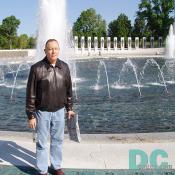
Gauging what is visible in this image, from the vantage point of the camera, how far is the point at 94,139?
7879mm

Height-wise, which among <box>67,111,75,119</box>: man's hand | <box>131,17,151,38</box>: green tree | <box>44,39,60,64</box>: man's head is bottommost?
<box>67,111,75,119</box>: man's hand

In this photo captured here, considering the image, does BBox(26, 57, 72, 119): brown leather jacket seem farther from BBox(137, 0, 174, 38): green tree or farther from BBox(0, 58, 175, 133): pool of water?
BBox(137, 0, 174, 38): green tree

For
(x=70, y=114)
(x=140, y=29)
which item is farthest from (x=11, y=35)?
(x=70, y=114)

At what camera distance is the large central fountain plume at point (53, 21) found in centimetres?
2372

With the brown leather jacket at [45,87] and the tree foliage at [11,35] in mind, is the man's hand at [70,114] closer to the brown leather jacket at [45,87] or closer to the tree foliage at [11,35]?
the brown leather jacket at [45,87]

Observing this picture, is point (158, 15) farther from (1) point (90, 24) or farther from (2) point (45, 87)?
(2) point (45, 87)

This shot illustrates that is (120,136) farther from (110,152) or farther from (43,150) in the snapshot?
(43,150)

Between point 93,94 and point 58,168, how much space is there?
10645 millimetres

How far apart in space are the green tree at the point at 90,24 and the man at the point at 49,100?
89512 mm

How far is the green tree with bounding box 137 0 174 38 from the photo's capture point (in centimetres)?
9038

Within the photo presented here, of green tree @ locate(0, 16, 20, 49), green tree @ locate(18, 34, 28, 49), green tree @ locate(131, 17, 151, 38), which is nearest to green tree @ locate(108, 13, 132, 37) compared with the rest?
green tree @ locate(131, 17, 151, 38)

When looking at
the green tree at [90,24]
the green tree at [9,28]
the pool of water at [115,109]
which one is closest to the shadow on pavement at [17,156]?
the pool of water at [115,109]

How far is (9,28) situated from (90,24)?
59.7ft

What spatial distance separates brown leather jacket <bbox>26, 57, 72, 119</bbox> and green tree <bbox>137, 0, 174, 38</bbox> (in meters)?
86.4
